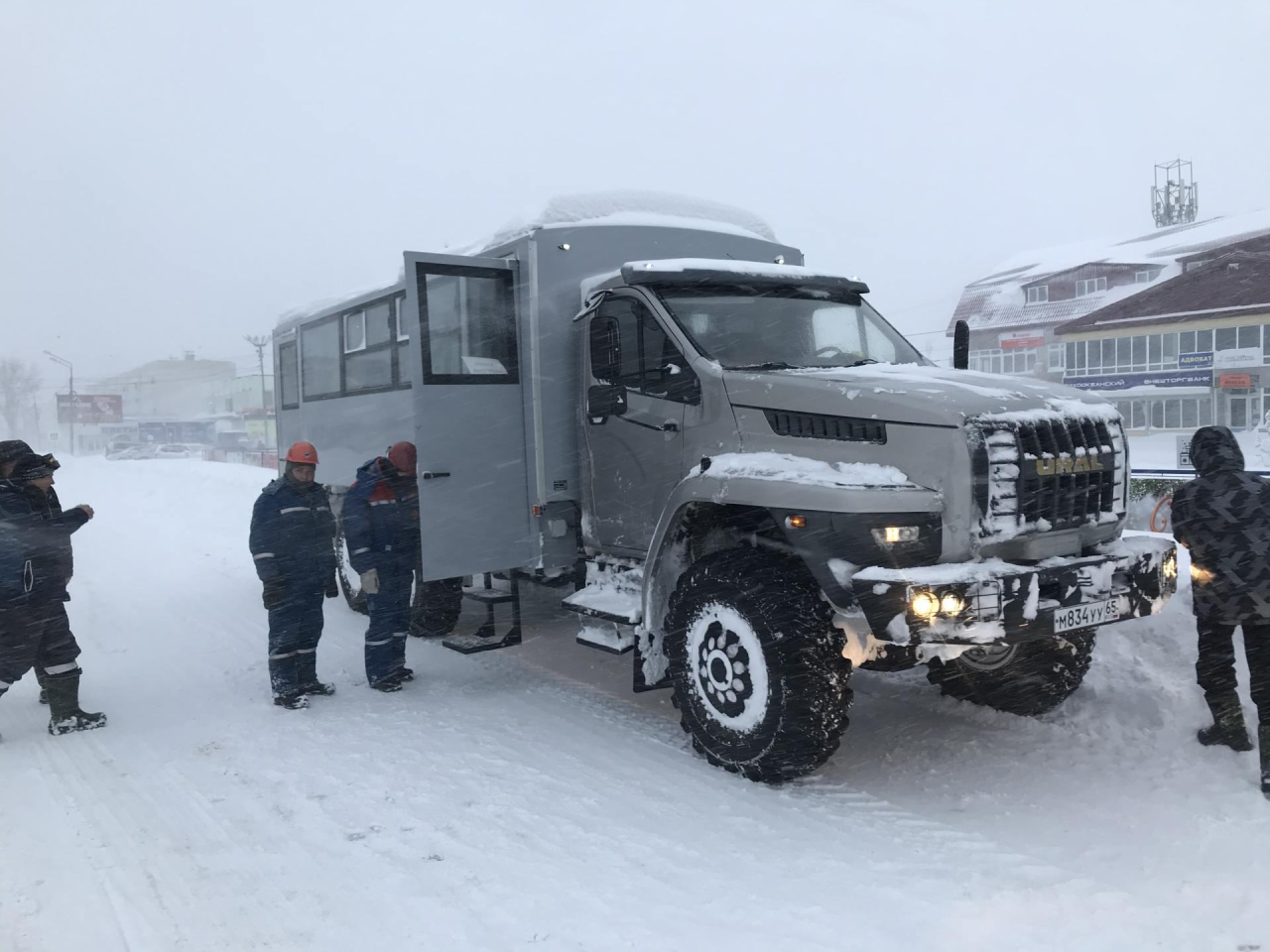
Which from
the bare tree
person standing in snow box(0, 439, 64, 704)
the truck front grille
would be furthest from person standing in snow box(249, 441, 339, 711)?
the bare tree

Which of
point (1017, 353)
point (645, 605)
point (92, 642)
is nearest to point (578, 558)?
point (645, 605)

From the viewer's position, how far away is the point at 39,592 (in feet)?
18.6

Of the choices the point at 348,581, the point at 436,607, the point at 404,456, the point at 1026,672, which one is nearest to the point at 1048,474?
the point at 1026,672

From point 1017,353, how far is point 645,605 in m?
34.2

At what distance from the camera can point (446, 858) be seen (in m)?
3.97

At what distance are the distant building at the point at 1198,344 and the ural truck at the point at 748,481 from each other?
19560 mm

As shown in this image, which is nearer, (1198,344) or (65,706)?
(65,706)

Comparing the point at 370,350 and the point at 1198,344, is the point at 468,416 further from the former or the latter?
the point at 1198,344

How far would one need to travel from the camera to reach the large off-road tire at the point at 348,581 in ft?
29.2

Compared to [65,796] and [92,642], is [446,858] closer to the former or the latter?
[65,796]

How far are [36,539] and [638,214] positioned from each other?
449cm

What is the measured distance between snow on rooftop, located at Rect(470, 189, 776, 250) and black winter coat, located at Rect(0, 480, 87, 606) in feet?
11.1

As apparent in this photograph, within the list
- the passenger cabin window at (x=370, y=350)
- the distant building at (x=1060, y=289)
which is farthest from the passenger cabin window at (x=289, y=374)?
the distant building at (x=1060, y=289)

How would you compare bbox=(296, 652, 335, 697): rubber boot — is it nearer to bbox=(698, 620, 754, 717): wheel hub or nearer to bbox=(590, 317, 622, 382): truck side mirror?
bbox=(590, 317, 622, 382): truck side mirror
